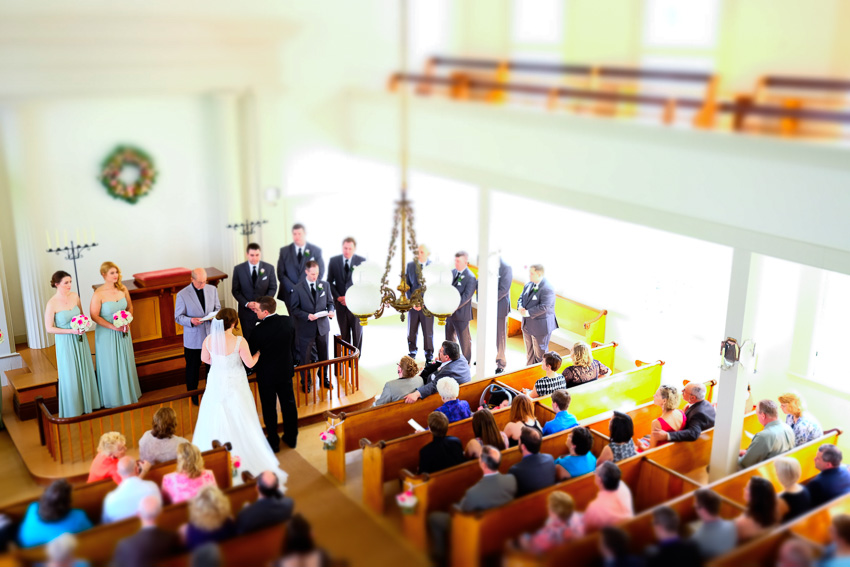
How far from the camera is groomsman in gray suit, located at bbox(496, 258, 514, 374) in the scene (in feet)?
31.1

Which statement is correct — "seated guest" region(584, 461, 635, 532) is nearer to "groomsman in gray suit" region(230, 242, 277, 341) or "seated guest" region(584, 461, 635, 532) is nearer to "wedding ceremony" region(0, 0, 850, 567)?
"wedding ceremony" region(0, 0, 850, 567)

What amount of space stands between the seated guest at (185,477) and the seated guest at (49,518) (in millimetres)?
691

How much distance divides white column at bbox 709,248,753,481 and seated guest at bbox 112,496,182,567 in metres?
4.61

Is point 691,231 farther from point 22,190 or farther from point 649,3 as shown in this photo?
point 22,190

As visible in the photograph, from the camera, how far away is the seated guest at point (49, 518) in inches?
189

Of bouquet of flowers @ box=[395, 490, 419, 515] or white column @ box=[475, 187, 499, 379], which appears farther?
white column @ box=[475, 187, 499, 379]

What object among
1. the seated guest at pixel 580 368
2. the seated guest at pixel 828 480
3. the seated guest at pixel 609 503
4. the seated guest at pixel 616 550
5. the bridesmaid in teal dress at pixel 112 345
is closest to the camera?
the seated guest at pixel 616 550

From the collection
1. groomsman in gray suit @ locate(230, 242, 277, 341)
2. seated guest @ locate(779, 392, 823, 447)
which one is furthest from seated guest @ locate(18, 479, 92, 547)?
seated guest @ locate(779, 392, 823, 447)

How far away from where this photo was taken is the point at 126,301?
7867 mm

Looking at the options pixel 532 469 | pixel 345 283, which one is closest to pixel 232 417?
pixel 532 469

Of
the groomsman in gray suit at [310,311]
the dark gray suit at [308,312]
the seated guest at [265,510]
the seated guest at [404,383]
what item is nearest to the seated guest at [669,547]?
the seated guest at [265,510]

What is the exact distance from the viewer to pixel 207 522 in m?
4.54

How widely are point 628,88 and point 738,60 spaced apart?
114 cm

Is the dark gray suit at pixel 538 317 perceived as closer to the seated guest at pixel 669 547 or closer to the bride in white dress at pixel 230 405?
the bride in white dress at pixel 230 405
